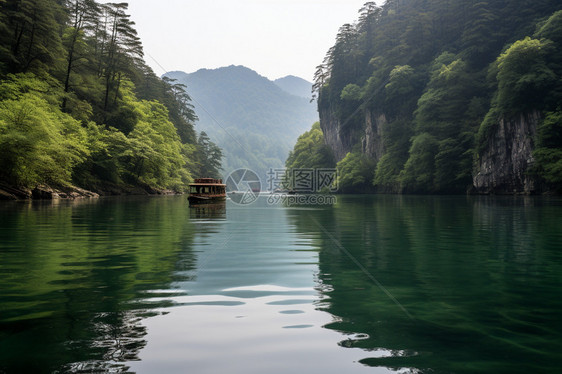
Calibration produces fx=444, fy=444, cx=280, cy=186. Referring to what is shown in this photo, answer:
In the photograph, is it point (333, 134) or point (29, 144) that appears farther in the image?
point (333, 134)

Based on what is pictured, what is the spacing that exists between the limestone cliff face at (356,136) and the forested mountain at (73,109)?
41.0 meters

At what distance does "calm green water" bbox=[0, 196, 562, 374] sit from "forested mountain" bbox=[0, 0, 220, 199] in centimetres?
2868

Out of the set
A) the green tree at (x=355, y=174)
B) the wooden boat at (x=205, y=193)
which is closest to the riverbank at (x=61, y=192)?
the wooden boat at (x=205, y=193)

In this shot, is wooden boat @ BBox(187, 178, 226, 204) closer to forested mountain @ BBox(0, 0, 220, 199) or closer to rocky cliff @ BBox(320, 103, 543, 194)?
forested mountain @ BBox(0, 0, 220, 199)

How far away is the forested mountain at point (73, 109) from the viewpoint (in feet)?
120

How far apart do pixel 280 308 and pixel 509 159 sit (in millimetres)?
60107

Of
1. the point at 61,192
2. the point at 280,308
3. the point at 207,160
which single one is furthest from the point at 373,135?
the point at 280,308

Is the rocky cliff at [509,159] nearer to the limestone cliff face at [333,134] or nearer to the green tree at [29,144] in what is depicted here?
the green tree at [29,144]

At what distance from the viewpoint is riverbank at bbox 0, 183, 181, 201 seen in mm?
36684

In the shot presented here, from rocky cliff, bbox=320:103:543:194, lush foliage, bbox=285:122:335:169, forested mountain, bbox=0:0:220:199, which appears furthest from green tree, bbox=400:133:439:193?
lush foliage, bbox=285:122:335:169

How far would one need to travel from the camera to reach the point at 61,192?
146 feet

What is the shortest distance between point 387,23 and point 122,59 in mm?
63586

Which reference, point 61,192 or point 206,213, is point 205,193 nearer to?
point 61,192

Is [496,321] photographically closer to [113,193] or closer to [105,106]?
[113,193]
